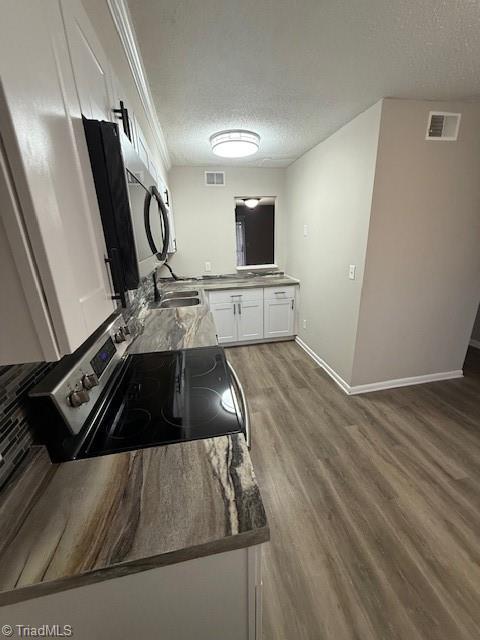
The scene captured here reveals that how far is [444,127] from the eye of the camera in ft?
6.47

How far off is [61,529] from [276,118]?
262 centimetres

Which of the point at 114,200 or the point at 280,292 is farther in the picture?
the point at 280,292

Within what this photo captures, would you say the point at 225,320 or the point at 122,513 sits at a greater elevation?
the point at 122,513

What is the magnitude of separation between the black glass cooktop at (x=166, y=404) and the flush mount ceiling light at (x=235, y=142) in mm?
1963

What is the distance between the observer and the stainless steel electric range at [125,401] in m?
0.72

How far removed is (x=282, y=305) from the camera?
11.6ft

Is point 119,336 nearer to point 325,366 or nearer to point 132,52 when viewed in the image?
point 132,52

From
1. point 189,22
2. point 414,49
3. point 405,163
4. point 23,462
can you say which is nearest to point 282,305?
point 405,163

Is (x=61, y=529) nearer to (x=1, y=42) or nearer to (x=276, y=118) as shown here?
(x=1, y=42)

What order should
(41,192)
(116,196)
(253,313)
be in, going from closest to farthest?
1. (41,192)
2. (116,196)
3. (253,313)

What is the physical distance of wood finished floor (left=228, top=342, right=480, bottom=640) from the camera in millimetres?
1055

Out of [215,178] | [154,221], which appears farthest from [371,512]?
[215,178]

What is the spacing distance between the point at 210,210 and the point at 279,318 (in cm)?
178

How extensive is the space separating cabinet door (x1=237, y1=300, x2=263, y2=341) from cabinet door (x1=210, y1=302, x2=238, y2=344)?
2.7 inches
